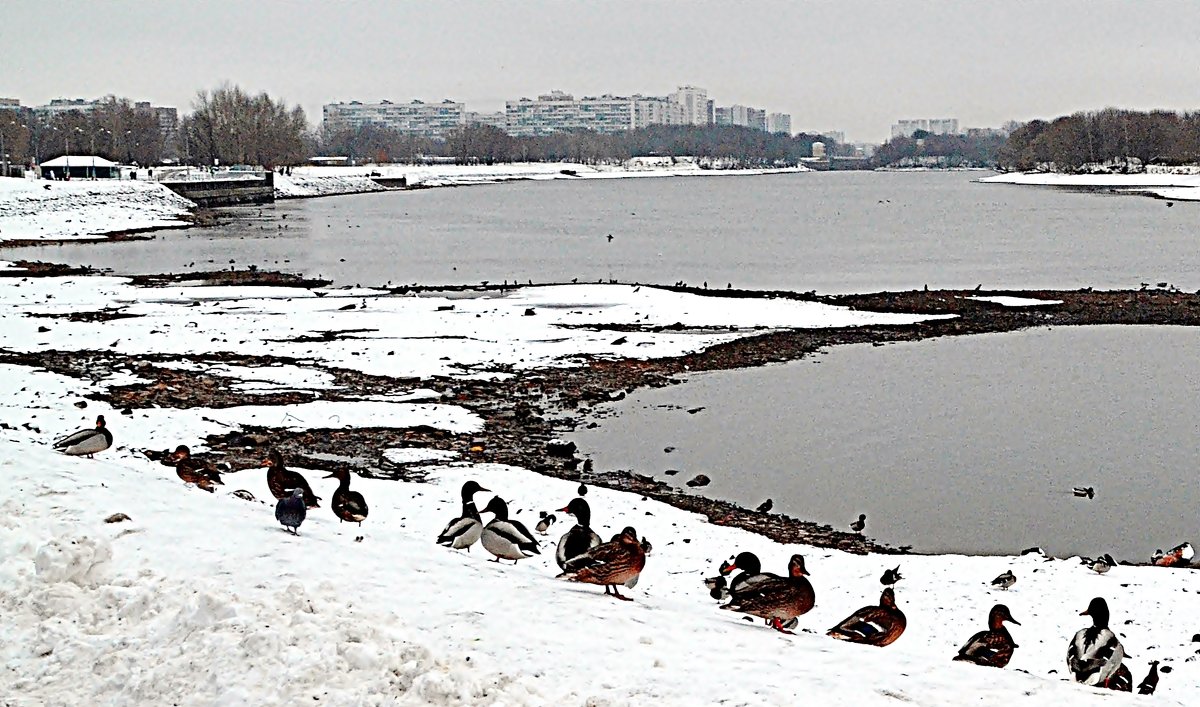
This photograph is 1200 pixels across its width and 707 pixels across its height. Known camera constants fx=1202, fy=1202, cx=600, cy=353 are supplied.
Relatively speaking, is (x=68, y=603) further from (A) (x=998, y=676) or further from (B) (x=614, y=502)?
(B) (x=614, y=502)

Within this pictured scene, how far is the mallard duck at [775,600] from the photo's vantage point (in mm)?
9086

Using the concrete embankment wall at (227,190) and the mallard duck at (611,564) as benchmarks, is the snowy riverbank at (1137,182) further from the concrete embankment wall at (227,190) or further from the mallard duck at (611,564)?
the mallard duck at (611,564)

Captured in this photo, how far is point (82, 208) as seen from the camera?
76188mm

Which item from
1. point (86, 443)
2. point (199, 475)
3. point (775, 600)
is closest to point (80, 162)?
point (86, 443)

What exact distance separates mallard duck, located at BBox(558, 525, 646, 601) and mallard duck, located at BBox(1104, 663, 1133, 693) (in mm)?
3586

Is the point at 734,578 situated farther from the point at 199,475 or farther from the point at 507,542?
the point at 199,475

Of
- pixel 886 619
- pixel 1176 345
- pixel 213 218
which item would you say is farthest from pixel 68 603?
pixel 213 218

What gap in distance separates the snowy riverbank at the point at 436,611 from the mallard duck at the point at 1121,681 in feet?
1.79

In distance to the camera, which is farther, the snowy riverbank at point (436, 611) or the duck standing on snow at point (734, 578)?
the duck standing on snow at point (734, 578)

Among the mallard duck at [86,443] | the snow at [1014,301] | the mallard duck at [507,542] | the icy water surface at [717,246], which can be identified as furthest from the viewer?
the icy water surface at [717,246]

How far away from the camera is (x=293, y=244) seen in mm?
61688

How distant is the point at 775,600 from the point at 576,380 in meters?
15.1

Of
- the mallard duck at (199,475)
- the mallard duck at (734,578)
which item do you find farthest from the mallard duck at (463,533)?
the mallard duck at (199,475)

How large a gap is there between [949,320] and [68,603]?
27690mm
